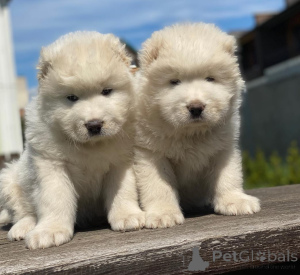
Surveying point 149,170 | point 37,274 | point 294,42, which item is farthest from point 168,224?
point 294,42

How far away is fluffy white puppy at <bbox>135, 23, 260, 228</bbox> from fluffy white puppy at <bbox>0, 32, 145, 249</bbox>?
153 millimetres

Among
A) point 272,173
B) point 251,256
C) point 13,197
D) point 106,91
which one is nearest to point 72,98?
point 106,91

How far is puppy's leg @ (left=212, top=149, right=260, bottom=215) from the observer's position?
3.76 m

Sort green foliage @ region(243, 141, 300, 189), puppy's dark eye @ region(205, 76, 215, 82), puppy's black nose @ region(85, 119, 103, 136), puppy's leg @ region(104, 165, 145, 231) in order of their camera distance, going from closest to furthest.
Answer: puppy's black nose @ region(85, 119, 103, 136)
puppy's leg @ region(104, 165, 145, 231)
puppy's dark eye @ region(205, 76, 215, 82)
green foliage @ region(243, 141, 300, 189)

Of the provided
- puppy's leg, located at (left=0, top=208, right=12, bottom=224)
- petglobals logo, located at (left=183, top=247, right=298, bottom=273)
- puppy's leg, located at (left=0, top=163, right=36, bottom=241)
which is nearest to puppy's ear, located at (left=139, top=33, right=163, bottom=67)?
puppy's leg, located at (left=0, top=163, right=36, bottom=241)

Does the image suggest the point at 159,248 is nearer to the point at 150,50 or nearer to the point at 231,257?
the point at 231,257

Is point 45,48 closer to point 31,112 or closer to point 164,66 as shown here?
point 31,112

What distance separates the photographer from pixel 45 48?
3.60 meters

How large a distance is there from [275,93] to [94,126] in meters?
14.6

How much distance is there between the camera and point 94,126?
10.7 ft

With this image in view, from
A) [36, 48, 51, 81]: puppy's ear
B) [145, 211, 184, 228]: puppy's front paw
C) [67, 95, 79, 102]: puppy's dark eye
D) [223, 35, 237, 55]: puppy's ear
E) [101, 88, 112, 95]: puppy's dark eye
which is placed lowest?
[145, 211, 184, 228]: puppy's front paw

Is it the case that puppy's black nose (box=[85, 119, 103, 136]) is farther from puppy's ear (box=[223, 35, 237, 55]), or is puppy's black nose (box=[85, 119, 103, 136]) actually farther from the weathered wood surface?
puppy's ear (box=[223, 35, 237, 55])

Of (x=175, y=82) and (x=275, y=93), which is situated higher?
(x=275, y=93)

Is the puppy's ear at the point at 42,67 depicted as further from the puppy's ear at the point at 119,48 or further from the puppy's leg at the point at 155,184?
the puppy's leg at the point at 155,184
